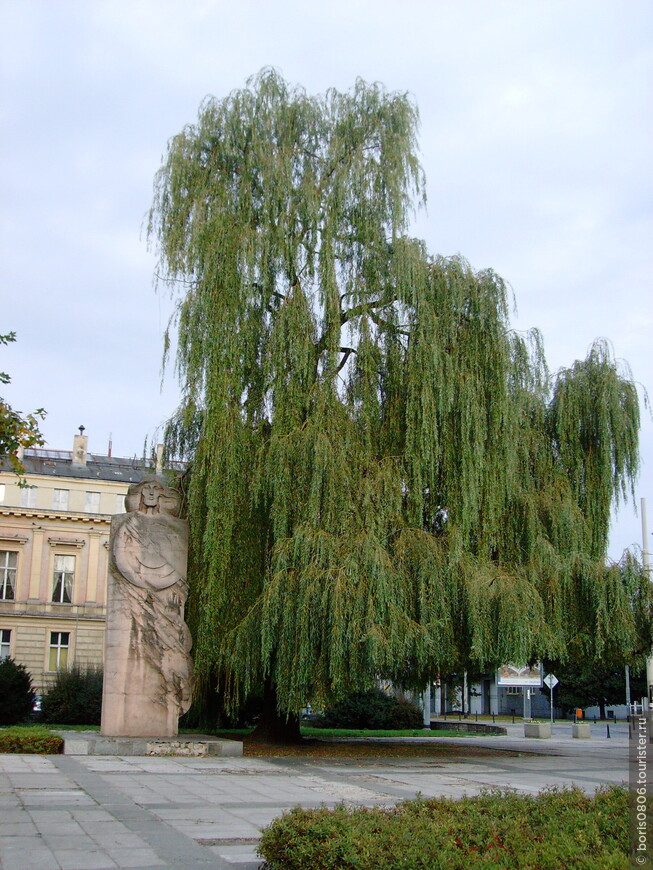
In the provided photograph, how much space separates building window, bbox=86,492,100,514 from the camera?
167 ft

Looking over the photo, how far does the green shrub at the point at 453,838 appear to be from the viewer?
18.0ft

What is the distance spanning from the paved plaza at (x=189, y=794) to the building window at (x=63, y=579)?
35.9 m

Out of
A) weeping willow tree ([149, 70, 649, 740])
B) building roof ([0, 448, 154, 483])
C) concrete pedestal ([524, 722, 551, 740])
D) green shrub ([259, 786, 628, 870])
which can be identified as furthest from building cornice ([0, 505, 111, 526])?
green shrub ([259, 786, 628, 870])

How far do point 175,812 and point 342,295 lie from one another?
475 inches

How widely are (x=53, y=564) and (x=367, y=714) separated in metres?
23.7

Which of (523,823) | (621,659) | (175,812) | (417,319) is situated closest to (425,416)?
(417,319)

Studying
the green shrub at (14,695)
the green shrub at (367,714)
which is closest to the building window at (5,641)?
the green shrub at (367,714)

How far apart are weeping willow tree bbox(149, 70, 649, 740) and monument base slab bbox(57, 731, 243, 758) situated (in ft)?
4.05

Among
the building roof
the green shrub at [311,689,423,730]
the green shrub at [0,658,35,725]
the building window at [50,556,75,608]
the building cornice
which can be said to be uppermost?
the building roof

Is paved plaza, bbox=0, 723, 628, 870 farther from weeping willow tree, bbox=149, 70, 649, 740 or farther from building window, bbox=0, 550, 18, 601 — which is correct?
building window, bbox=0, 550, 18, 601

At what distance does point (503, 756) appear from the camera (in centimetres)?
1948

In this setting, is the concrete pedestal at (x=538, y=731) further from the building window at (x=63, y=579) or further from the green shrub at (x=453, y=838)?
the building window at (x=63, y=579)

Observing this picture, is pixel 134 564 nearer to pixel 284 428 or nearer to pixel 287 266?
pixel 284 428

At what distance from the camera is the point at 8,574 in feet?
163
